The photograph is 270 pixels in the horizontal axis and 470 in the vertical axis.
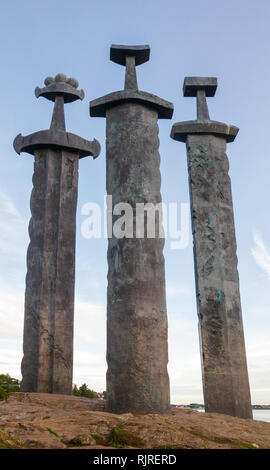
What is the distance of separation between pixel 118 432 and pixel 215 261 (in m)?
5.07

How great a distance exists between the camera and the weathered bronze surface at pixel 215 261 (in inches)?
376

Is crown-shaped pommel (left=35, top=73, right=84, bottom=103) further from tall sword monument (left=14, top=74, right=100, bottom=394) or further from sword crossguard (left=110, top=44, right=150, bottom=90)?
sword crossguard (left=110, top=44, right=150, bottom=90)

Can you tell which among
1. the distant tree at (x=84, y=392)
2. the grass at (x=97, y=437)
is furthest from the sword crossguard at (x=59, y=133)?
the distant tree at (x=84, y=392)

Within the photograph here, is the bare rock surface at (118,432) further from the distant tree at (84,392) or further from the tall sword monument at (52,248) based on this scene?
the distant tree at (84,392)

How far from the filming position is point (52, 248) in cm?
1183

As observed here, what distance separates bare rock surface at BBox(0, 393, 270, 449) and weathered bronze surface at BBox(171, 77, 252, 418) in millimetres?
1746

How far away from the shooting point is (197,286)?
400 inches

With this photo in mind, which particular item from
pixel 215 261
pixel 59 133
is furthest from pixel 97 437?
pixel 59 133

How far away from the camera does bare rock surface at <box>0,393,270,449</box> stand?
5.55 meters

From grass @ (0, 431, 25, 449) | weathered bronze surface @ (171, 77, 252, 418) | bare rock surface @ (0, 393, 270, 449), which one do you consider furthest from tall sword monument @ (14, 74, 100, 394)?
grass @ (0, 431, 25, 449)

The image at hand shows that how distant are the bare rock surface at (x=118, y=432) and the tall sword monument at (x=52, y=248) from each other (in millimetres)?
3294

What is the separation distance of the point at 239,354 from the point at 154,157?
158 inches

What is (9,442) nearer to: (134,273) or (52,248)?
(134,273)
